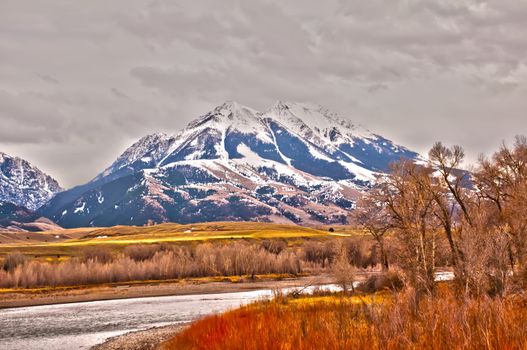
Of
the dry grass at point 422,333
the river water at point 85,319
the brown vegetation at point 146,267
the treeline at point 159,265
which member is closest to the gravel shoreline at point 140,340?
the river water at point 85,319

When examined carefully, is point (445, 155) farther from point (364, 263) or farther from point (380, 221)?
point (364, 263)

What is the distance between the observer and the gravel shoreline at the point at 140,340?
4295 cm

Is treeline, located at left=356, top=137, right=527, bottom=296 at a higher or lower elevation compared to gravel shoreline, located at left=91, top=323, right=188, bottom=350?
higher

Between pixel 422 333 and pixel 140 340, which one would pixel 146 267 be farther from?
pixel 422 333

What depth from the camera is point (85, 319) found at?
230 feet

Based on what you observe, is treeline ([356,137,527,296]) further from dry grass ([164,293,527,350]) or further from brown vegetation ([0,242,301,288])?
brown vegetation ([0,242,301,288])

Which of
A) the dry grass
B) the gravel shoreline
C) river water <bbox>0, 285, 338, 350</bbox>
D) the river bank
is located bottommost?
the river bank

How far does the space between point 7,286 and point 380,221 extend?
304 feet

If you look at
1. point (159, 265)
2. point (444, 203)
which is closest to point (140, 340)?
point (444, 203)

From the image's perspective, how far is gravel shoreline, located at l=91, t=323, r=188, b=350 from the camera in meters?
43.0

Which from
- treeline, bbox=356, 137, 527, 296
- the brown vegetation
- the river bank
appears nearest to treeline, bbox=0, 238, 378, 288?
the brown vegetation

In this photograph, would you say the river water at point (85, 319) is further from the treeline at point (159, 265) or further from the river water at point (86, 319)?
the treeline at point (159, 265)

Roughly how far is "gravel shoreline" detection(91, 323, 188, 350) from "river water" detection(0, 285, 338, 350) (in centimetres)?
176

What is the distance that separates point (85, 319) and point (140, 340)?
87.6 ft
